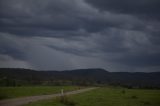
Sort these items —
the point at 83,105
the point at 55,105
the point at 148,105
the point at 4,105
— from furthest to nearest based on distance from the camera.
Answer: the point at 148,105, the point at 83,105, the point at 55,105, the point at 4,105

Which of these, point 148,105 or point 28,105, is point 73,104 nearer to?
point 28,105

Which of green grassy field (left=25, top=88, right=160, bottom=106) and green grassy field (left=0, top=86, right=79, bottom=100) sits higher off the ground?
green grassy field (left=0, top=86, right=79, bottom=100)

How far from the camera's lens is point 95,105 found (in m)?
41.8

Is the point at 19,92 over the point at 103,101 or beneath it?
over

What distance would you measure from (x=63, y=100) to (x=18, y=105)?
1087cm

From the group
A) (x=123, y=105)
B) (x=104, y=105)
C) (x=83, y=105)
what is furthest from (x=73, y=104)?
(x=123, y=105)

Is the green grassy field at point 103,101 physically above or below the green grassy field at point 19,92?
below

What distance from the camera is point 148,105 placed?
44.7 m

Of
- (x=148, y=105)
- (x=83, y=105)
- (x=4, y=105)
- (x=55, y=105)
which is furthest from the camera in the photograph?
(x=148, y=105)

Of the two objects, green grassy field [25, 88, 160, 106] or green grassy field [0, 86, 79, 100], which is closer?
green grassy field [25, 88, 160, 106]

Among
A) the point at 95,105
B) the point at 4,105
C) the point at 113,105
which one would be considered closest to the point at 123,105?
the point at 113,105

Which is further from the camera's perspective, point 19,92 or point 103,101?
point 19,92

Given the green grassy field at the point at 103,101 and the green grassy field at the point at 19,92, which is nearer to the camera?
the green grassy field at the point at 103,101

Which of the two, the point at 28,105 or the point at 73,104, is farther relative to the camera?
the point at 73,104
